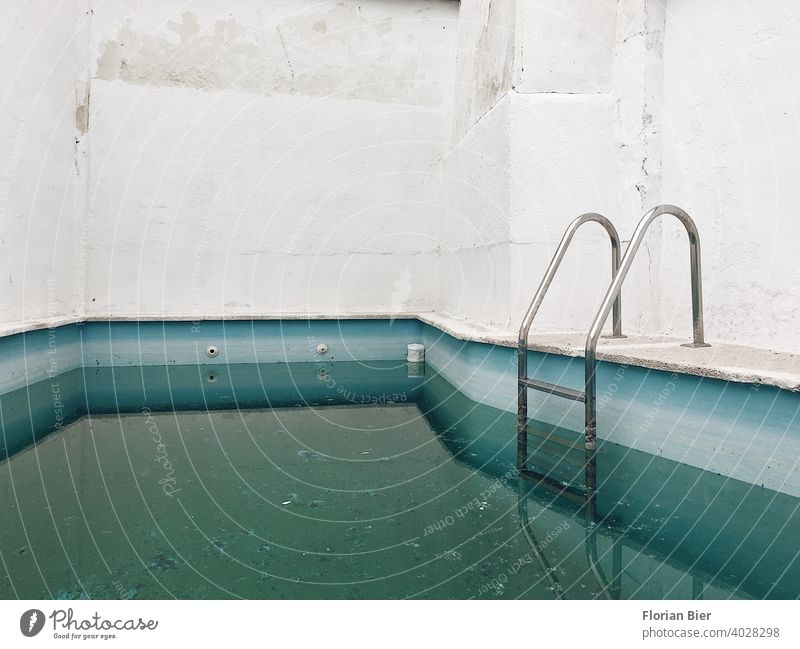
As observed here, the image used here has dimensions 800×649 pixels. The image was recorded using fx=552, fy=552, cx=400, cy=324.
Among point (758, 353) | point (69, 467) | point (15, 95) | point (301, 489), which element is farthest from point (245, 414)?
point (15, 95)

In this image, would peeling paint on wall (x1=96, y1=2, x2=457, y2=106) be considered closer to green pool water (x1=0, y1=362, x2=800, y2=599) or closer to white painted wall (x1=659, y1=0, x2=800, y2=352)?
white painted wall (x1=659, y1=0, x2=800, y2=352)

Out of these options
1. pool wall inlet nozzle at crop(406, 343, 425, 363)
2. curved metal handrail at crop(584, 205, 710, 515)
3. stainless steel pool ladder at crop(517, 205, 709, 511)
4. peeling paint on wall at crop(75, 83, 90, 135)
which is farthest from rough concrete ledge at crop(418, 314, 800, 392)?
peeling paint on wall at crop(75, 83, 90, 135)

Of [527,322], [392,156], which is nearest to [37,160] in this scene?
[392,156]

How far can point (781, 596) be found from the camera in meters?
1.21

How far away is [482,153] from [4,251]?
3.37 m

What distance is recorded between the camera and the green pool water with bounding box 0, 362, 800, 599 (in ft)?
4.25

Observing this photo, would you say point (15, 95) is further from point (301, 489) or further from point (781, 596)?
point (781, 596)

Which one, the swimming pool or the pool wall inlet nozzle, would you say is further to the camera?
the pool wall inlet nozzle

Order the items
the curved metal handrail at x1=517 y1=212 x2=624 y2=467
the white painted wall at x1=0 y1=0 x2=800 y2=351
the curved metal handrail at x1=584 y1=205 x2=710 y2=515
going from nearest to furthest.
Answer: the curved metal handrail at x1=584 y1=205 x2=710 y2=515
the curved metal handrail at x1=517 y1=212 x2=624 y2=467
the white painted wall at x1=0 y1=0 x2=800 y2=351

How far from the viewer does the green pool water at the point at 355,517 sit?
4.25ft

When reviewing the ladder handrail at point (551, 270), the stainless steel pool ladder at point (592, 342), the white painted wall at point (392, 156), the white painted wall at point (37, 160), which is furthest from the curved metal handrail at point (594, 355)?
the white painted wall at point (37, 160)

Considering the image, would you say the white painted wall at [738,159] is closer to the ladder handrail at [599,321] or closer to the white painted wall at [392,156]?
the white painted wall at [392,156]

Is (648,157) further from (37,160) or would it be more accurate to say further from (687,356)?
(37,160)

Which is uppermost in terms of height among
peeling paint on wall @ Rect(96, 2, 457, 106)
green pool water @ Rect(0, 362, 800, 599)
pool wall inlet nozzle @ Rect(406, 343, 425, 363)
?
peeling paint on wall @ Rect(96, 2, 457, 106)
